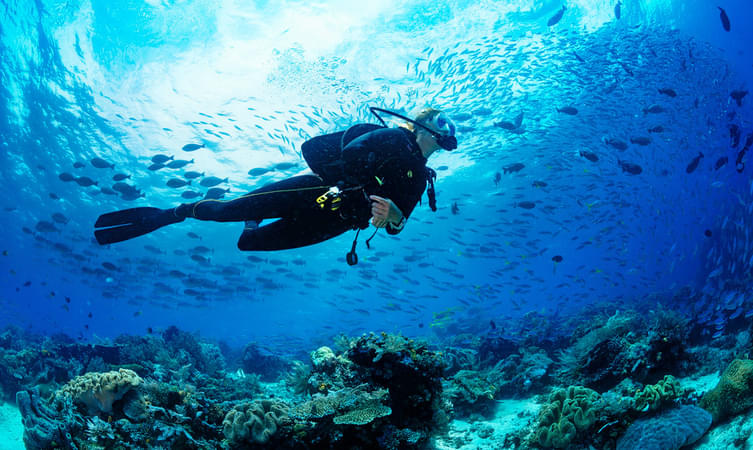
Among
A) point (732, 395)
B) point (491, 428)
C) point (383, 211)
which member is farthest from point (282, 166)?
point (732, 395)

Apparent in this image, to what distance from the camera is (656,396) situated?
3783mm

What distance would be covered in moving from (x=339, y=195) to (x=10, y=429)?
9.98 m

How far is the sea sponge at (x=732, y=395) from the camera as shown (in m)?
3.79

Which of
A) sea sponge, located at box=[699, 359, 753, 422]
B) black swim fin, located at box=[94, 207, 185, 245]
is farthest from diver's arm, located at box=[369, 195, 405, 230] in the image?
sea sponge, located at box=[699, 359, 753, 422]

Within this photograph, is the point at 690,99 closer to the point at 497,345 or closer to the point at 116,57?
the point at 497,345

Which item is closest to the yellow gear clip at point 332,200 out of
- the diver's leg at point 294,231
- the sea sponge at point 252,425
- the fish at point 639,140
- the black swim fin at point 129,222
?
the diver's leg at point 294,231

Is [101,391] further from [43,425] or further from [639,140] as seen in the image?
[639,140]

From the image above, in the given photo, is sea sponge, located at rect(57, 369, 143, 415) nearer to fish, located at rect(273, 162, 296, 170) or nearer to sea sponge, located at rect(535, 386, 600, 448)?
sea sponge, located at rect(535, 386, 600, 448)

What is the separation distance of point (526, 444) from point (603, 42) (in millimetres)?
18254

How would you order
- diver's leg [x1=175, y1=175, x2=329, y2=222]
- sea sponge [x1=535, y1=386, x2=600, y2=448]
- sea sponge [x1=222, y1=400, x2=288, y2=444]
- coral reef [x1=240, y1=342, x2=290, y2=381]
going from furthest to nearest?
coral reef [x1=240, y1=342, x2=290, y2=381], sea sponge [x1=535, y1=386, x2=600, y2=448], diver's leg [x1=175, y1=175, x2=329, y2=222], sea sponge [x1=222, y1=400, x2=288, y2=444]

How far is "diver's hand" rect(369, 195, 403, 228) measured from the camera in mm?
3094

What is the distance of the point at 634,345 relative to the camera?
5781mm

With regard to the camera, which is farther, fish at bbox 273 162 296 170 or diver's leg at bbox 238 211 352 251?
fish at bbox 273 162 296 170

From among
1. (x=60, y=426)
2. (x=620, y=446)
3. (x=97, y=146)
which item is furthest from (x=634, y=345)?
(x=97, y=146)
